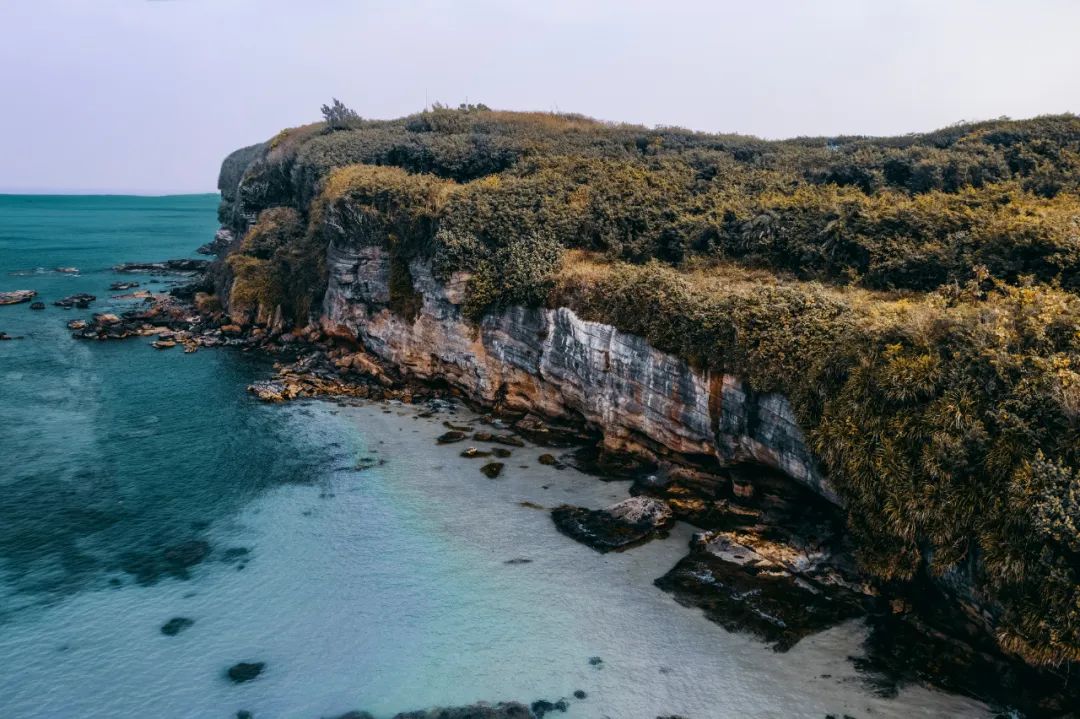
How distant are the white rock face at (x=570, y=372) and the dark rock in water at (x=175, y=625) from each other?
57.6 feet

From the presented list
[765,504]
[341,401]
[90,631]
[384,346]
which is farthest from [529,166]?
[90,631]

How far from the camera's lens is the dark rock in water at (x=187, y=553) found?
73.2 ft

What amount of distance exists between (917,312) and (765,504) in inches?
345

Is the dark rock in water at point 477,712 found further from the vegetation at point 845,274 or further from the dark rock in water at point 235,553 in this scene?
the vegetation at point 845,274

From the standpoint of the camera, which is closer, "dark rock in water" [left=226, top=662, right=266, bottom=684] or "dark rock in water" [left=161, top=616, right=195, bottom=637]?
"dark rock in water" [left=226, top=662, right=266, bottom=684]

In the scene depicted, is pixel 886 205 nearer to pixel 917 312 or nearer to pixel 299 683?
pixel 917 312

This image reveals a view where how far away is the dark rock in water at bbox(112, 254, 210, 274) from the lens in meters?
77.5

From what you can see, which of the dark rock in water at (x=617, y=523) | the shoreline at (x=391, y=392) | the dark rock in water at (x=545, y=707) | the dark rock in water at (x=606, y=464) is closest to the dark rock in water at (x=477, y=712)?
the dark rock in water at (x=545, y=707)

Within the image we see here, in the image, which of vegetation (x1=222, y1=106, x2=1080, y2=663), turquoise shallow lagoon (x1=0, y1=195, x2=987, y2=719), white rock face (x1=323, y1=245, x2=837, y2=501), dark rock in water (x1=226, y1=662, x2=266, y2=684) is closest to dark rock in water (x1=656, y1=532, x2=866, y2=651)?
turquoise shallow lagoon (x1=0, y1=195, x2=987, y2=719)

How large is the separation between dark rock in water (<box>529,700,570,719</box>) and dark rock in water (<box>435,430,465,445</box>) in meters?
16.3

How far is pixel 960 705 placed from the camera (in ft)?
52.0

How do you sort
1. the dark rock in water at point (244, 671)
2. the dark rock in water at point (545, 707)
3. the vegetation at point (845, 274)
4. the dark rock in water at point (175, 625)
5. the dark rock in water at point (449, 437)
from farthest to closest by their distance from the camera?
the dark rock in water at point (449, 437), the dark rock in water at point (175, 625), the dark rock in water at point (244, 671), the dark rock in water at point (545, 707), the vegetation at point (845, 274)

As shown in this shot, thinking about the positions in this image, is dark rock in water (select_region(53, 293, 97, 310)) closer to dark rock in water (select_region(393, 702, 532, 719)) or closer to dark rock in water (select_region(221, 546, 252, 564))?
dark rock in water (select_region(221, 546, 252, 564))

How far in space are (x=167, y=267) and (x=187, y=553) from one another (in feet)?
225
